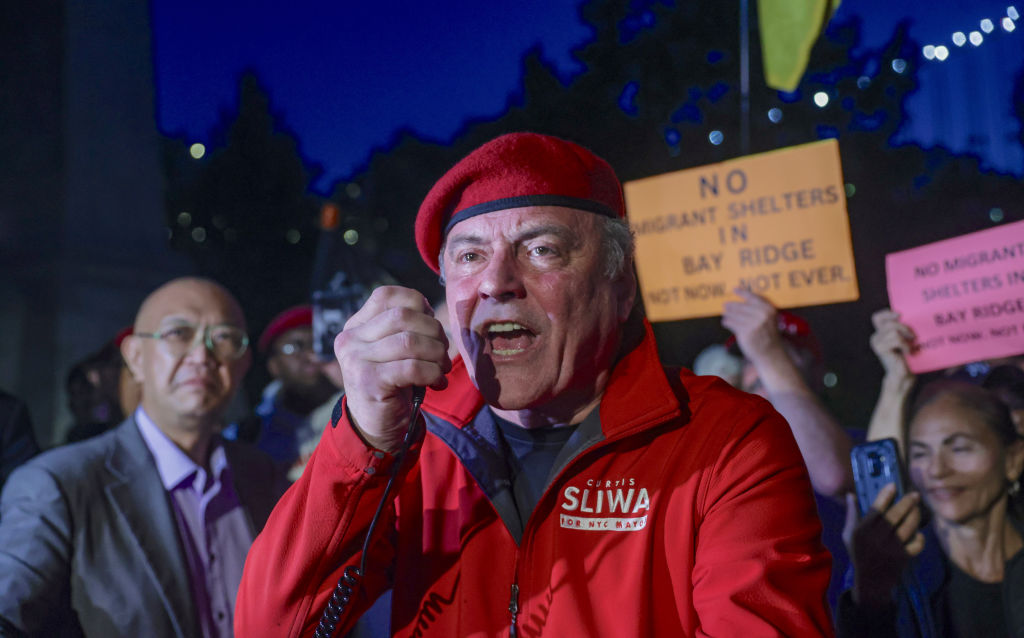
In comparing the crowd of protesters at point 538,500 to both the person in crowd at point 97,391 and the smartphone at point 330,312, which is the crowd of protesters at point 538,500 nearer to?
the smartphone at point 330,312

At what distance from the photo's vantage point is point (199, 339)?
10.6ft

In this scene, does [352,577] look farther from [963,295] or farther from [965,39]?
[965,39]

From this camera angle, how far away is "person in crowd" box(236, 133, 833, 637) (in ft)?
4.23

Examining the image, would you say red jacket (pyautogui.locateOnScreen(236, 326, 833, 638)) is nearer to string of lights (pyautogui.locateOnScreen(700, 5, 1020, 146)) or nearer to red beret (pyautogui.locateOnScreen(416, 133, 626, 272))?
red beret (pyautogui.locateOnScreen(416, 133, 626, 272))

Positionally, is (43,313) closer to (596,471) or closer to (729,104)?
(729,104)

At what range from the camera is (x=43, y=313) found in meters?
5.84

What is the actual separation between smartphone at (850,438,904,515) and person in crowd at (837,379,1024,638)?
0.04 m

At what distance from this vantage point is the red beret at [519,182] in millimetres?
1684

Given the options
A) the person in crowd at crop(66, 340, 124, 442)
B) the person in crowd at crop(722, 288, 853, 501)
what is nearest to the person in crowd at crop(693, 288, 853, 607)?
the person in crowd at crop(722, 288, 853, 501)

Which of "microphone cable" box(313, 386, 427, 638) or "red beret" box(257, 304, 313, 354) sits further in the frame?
"red beret" box(257, 304, 313, 354)

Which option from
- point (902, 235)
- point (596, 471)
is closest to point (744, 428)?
point (596, 471)

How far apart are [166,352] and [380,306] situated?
2.32 metres

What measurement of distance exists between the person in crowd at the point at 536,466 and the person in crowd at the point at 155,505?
1.55 m

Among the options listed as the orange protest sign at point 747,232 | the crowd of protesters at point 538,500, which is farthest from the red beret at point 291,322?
the orange protest sign at point 747,232
